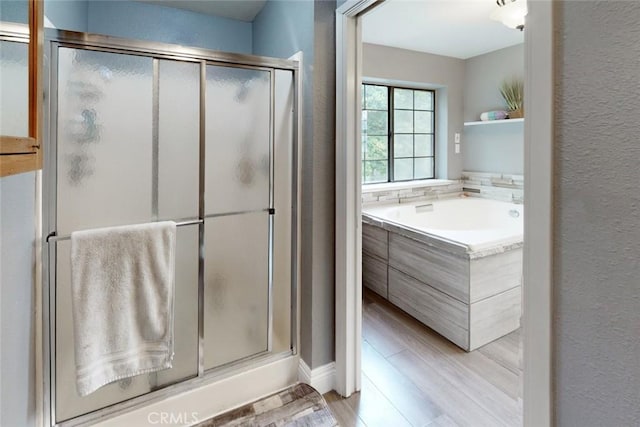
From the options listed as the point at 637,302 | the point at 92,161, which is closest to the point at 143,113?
the point at 92,161

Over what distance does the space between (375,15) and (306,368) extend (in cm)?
269

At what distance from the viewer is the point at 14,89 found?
830 mm

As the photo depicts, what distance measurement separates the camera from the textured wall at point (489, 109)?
356cm

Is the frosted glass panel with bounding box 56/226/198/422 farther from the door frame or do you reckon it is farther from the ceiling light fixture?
the ceiling light fixture

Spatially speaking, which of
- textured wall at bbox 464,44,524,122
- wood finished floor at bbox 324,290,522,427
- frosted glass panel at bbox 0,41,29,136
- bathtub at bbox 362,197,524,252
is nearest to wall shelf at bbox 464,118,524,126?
textured wall at bbox 464,44,524,122

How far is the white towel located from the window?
2628mm

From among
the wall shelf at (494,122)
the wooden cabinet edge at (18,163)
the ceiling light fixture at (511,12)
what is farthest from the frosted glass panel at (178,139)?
the wall shelf at (494,122)

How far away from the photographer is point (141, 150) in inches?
57.2

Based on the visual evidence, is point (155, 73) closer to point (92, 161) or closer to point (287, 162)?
point (92, 161)

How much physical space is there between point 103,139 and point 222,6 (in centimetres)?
157

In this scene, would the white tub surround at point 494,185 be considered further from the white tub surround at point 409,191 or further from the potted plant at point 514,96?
the potted plant at point 514,96

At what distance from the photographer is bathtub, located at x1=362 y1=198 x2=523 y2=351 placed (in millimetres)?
2119

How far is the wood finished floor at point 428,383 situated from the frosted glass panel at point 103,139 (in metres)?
1.41

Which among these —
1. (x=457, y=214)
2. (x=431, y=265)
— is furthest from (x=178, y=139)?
(x=457, y=214)
